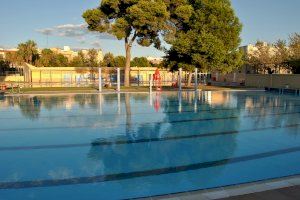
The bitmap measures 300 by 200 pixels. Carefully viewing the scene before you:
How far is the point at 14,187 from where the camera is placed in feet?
16.7

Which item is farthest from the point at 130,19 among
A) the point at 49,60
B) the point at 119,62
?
the point at 49,60

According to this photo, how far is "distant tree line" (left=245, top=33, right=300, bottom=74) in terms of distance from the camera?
31422 millimetres

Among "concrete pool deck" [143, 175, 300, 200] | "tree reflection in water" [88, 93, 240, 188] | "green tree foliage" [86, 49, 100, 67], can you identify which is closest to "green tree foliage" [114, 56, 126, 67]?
"green tree foliage" [86, 49, 100, 67]

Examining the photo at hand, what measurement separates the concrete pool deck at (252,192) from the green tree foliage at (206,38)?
78.2ft

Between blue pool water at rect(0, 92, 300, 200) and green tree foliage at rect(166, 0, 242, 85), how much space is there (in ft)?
52.2

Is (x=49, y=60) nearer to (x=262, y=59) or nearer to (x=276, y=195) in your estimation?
(x=262, y=59)

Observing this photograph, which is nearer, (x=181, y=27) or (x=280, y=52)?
(x=181, y=27)

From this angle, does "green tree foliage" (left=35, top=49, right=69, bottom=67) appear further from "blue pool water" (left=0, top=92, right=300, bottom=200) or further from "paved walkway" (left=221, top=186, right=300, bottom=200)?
"paved walkway" (left=221, top=186, right=300, bottom=200)

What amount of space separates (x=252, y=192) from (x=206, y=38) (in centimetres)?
2463

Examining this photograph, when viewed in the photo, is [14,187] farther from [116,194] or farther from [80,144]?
[80,144]

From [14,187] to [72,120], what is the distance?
7044 mm

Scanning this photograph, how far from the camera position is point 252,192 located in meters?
4.31

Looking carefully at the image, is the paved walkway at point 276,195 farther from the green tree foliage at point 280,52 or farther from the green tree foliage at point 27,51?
the green tree foliage at point 27,51

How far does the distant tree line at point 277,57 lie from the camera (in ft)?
103
